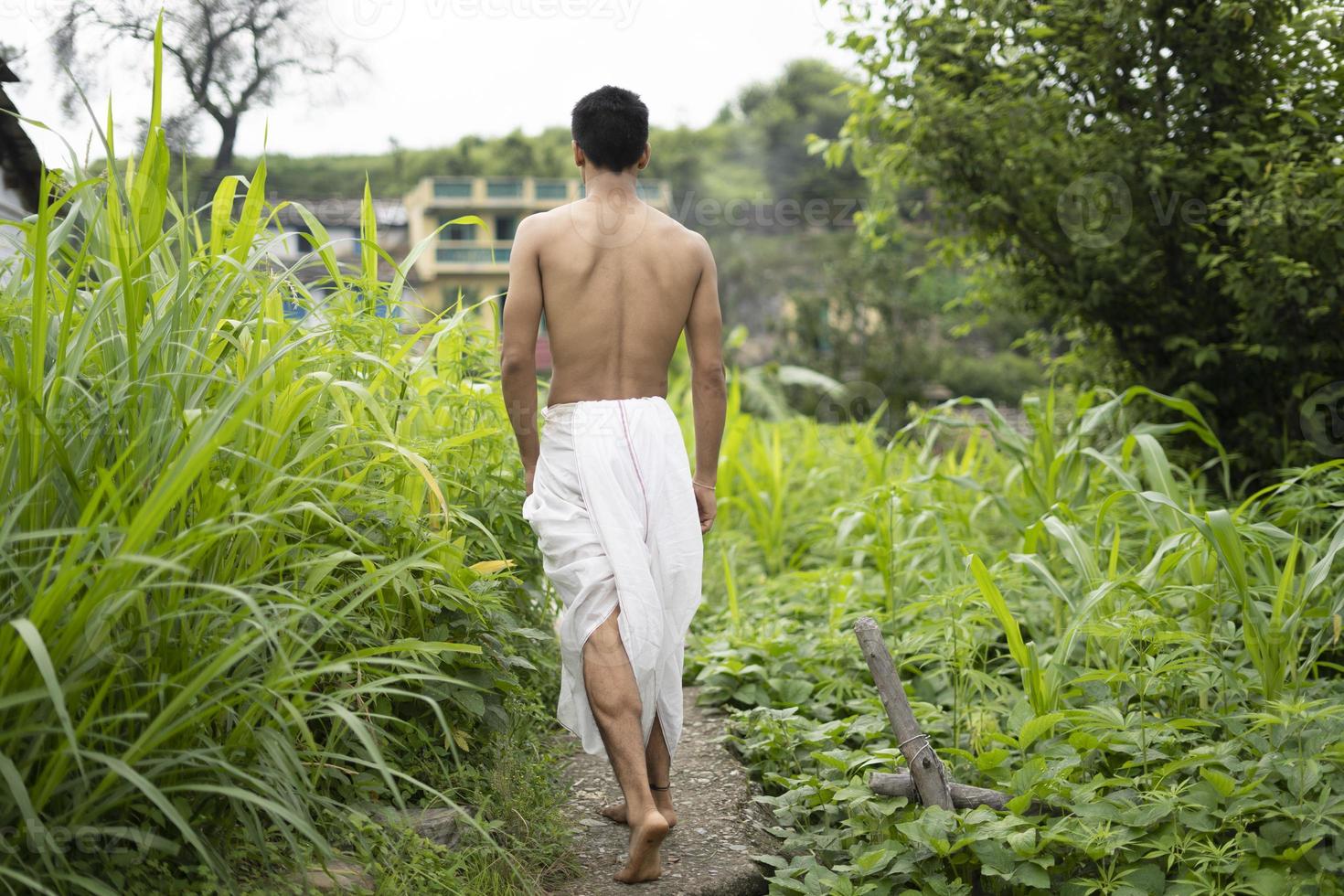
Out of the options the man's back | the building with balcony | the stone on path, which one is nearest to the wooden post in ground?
the stone on path

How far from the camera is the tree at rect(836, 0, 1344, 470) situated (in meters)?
4.66

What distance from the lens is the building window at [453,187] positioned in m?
33.9

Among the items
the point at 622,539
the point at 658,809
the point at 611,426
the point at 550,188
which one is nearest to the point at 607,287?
the point at 611,426

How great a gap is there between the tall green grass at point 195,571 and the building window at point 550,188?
112ft

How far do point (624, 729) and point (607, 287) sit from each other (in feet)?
3.60

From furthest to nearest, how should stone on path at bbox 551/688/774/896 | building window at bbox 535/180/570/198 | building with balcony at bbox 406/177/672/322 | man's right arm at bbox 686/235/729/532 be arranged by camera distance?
building window at bbox 535/180/570/198, building with balcony at bbox 406/177/672/322, man's right arm at bbox 686/235/729/532, stone on path at bbox 551/688/774/896

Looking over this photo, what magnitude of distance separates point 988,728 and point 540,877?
5.20 feet

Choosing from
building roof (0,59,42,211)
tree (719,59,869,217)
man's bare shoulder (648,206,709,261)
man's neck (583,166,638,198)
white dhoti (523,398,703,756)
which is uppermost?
tree (719,59,869,217)

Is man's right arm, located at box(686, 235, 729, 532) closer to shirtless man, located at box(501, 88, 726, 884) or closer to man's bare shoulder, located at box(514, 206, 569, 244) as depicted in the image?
shirtless man, located at box(501, 88, 726, 884)

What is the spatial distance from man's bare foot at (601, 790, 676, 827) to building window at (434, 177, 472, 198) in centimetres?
3269

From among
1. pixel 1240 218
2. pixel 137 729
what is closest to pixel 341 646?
pixel 137 729

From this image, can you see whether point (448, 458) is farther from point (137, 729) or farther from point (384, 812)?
point (137, 729)

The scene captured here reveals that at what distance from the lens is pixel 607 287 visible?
111 inches

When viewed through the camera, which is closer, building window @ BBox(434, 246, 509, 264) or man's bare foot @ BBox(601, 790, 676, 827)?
man's bare foot @ BBox(601, 790, 676, 827)
